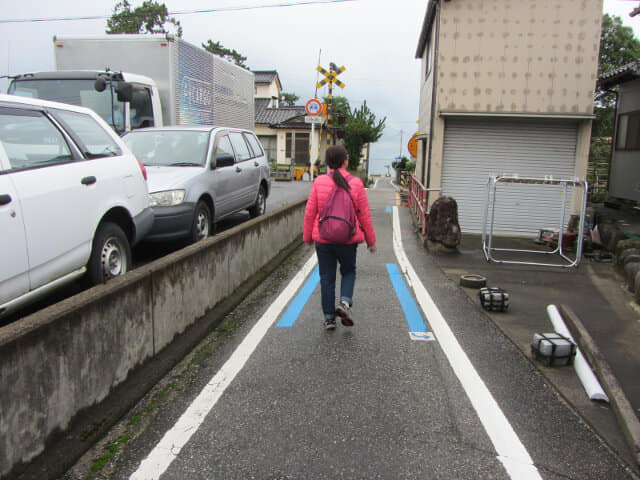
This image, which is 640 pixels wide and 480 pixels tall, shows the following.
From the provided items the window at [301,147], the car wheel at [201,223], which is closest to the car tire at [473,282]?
the car wheel at [201,223]

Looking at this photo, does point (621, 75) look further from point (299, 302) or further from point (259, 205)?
point (299, 302)

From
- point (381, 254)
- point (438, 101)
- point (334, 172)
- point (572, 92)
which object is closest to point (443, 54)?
point (438, 101)

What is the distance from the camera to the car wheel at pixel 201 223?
772 cm

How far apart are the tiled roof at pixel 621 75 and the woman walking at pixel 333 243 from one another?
14134mm

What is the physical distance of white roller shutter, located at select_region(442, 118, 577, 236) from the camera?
13133 millimetres

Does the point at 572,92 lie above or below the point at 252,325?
above

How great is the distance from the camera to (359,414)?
11.6 feet

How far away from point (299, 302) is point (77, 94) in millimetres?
7432

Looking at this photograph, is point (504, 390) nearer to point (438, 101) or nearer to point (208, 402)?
point (208, 402)

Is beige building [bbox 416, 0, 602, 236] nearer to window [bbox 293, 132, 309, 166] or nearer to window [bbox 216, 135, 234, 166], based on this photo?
window [bbox 216, 135, 234, 166]

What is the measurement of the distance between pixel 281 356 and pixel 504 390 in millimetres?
1851

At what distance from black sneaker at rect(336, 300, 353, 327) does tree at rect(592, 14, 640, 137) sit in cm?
2481

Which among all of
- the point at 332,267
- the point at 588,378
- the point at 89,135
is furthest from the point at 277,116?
the point at 588,378

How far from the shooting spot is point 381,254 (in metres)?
9.95
